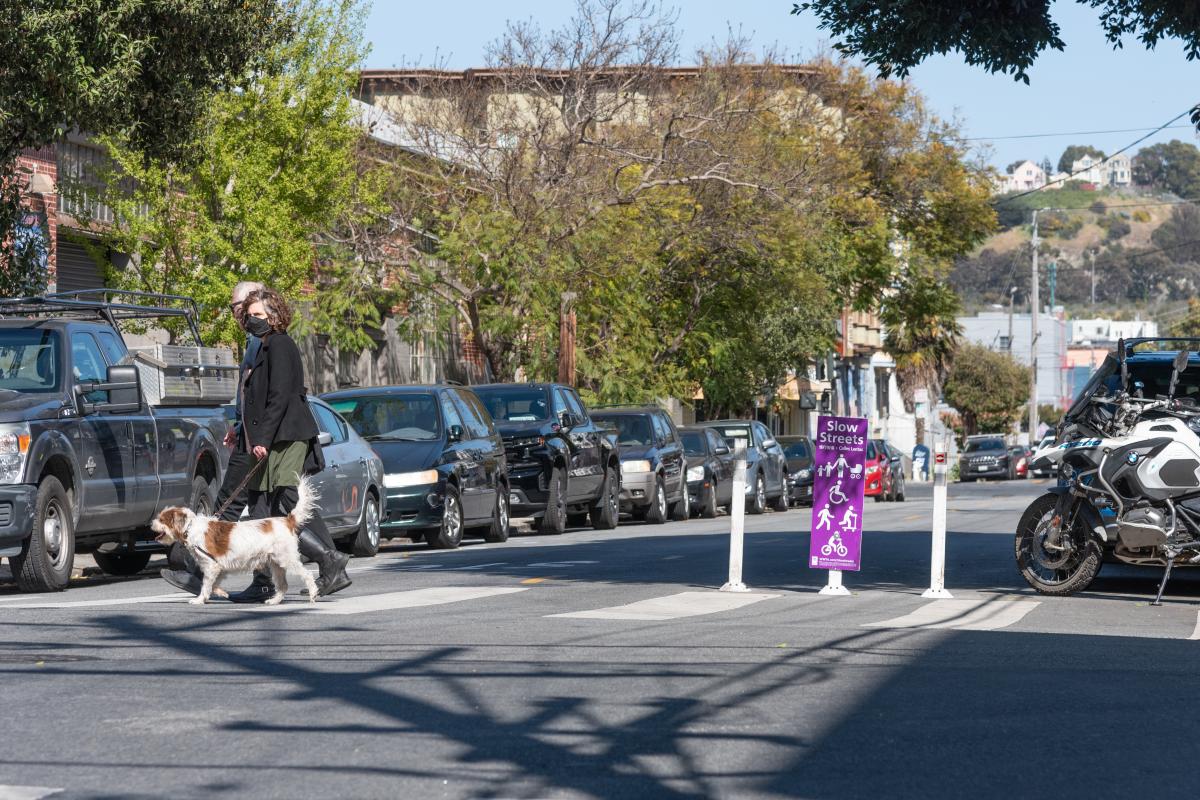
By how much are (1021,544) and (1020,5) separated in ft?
12.9

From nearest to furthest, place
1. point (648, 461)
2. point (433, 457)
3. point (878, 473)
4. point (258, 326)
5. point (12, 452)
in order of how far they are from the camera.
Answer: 1. point (258, 326)
2. point (12, 452)
3. point (433, 457)
4. point (648, 461)
5. point (878, 473)

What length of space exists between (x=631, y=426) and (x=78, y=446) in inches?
666

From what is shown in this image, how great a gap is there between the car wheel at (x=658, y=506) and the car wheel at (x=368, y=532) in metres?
11.3

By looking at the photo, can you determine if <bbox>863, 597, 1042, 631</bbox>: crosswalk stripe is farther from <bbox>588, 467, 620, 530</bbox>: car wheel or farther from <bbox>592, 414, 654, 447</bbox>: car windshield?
<bbox>592, 414, 654, 447</bbox>: car windshield

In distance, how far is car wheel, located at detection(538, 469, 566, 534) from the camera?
24109mm

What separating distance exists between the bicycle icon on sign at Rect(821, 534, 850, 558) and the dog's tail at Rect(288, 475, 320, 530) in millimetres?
3997

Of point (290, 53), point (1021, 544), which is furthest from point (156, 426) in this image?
point (290, 53)

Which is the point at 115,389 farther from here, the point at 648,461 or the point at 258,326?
the point at 648,461

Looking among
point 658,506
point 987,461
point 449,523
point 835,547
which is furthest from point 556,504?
point 987,461

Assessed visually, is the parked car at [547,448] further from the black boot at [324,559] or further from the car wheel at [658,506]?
the black boot at [324,559]

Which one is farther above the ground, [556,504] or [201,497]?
[201,497]

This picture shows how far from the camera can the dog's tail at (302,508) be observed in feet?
37.3

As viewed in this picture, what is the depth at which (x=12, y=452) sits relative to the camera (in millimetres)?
12477

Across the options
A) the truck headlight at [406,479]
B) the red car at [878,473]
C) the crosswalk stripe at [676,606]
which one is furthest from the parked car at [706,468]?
the crosswalk stripe at [676,606]
